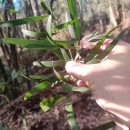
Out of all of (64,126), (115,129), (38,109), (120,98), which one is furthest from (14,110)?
(120,98)

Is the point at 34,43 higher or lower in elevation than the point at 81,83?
higher

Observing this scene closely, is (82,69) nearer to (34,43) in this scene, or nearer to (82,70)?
(82,70)

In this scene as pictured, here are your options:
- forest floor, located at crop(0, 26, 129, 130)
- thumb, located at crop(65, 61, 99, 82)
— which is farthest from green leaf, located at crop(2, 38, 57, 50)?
forest floor, located at crop(0, 26, 129, 130)

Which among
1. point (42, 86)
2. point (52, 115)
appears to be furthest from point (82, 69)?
point (52, 115)

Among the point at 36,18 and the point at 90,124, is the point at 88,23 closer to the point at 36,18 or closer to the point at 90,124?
the point at 90,124

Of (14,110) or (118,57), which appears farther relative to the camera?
(14,110)

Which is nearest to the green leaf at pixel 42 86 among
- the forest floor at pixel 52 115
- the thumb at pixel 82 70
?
the thumb at pixel 82 70

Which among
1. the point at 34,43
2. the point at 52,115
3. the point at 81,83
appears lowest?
the point at 52,115

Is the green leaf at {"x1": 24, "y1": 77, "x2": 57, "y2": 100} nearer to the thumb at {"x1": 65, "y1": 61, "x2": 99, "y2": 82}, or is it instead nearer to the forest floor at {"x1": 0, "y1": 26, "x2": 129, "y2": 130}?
the thumb at {"x1": 65, "y1": 61, "x2": 99, "y2": 82}

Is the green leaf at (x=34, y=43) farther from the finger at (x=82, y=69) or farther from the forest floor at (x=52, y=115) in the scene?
the forest floor at (x=52, y=115)
